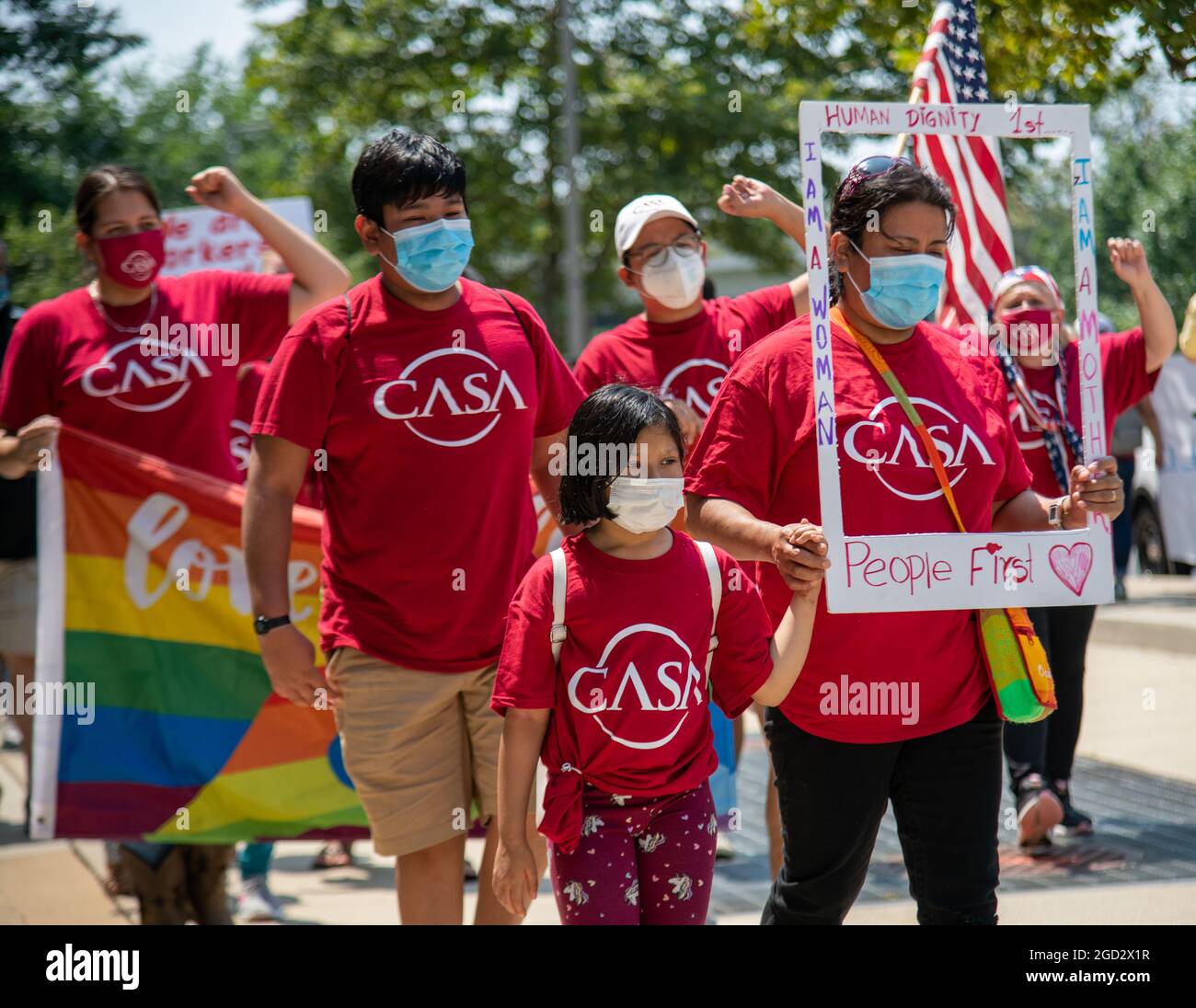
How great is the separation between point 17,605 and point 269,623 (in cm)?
187

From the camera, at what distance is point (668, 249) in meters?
4.92

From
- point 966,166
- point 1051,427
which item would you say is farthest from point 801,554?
point 1051,427

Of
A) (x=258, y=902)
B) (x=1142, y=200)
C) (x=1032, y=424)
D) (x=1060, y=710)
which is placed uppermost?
(x=1142, y=200)

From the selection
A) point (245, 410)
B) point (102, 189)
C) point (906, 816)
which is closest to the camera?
point (906, 816)

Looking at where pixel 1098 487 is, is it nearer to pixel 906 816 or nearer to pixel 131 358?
pixel 906 816

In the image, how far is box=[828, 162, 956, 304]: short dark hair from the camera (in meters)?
3.37

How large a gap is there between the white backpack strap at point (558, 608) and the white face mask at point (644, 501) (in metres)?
0.16

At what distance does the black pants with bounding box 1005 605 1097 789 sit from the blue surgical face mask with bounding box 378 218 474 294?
2.98 metres

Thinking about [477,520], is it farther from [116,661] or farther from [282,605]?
[116,661]

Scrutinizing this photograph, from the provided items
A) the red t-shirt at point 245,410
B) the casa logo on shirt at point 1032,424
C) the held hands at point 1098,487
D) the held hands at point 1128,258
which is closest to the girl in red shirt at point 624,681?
the held hands at point 1098,487

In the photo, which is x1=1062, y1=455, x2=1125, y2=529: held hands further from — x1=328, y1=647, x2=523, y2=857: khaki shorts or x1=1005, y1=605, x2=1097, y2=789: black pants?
x1=1005, y1=605, x2=1097, y2=789: black pants

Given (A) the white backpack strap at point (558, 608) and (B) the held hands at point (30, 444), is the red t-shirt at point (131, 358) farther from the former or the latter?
(A) the white backpack strap at point (558, 608)
